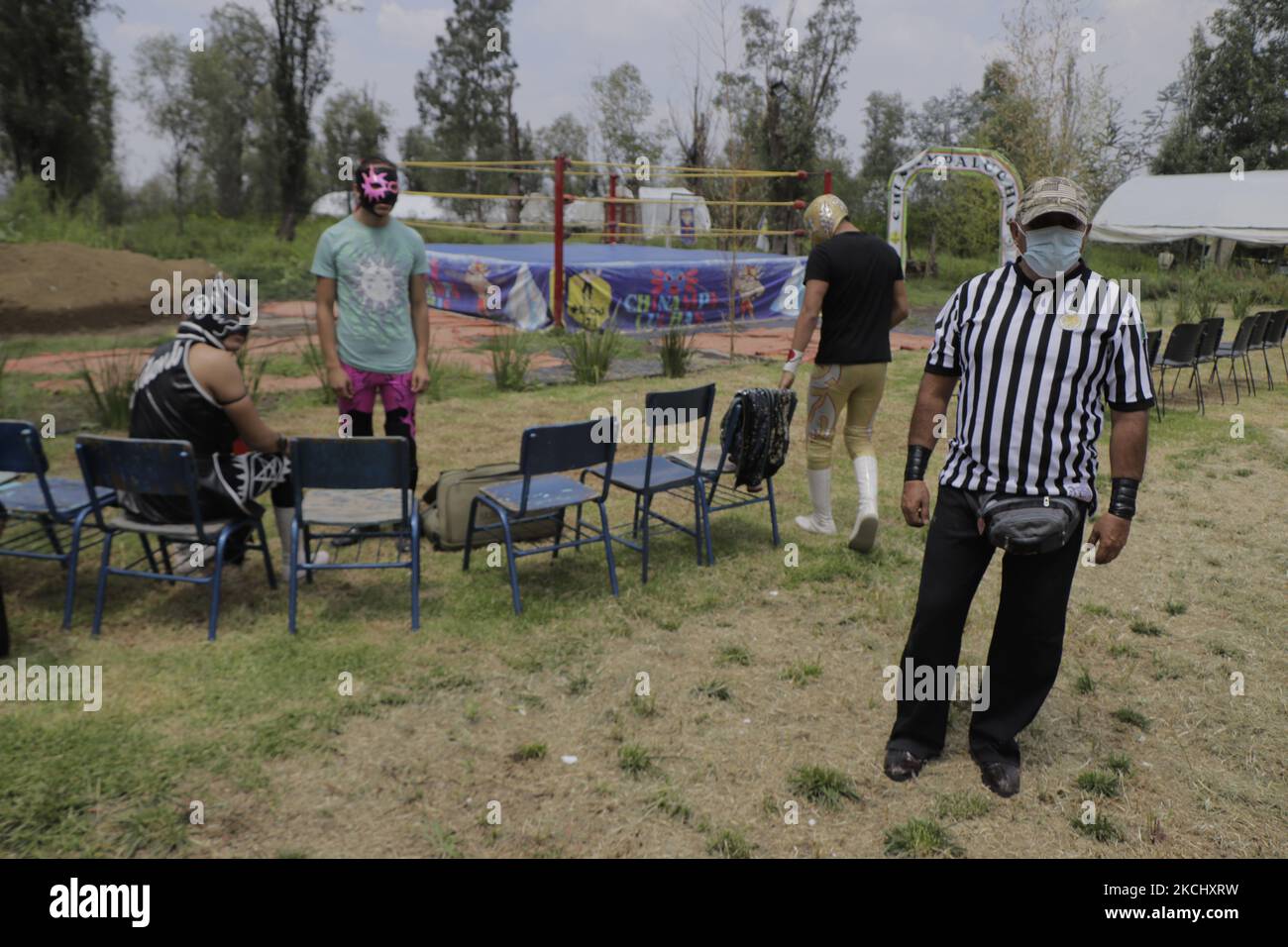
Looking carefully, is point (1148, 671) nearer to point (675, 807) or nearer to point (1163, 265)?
point (675, 807)

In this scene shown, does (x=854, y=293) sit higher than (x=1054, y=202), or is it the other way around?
(x=1054, y=202)

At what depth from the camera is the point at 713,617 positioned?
405 cm

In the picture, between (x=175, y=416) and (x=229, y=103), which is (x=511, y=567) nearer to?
(x=175, y=416)

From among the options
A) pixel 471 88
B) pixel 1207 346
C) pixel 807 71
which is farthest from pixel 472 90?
pixel 1207 346

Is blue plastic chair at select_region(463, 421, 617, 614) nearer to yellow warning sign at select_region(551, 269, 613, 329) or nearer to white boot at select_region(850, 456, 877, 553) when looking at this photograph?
white boot at select_region(850, 456, 877, 553)

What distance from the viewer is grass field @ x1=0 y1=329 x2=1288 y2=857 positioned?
2.58 meters

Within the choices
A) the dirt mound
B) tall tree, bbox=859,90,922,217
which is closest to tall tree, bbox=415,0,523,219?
tall tree, bbox=859,90,922,217

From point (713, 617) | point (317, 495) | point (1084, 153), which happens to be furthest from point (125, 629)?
point (1084, 153)

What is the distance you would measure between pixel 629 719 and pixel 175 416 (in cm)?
204

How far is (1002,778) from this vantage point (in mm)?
2811

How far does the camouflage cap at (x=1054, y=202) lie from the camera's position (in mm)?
2520

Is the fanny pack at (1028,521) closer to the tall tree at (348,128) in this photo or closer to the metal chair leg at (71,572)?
the metal chair leg at (71,572)

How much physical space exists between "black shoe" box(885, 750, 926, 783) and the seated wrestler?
8.21 ft
